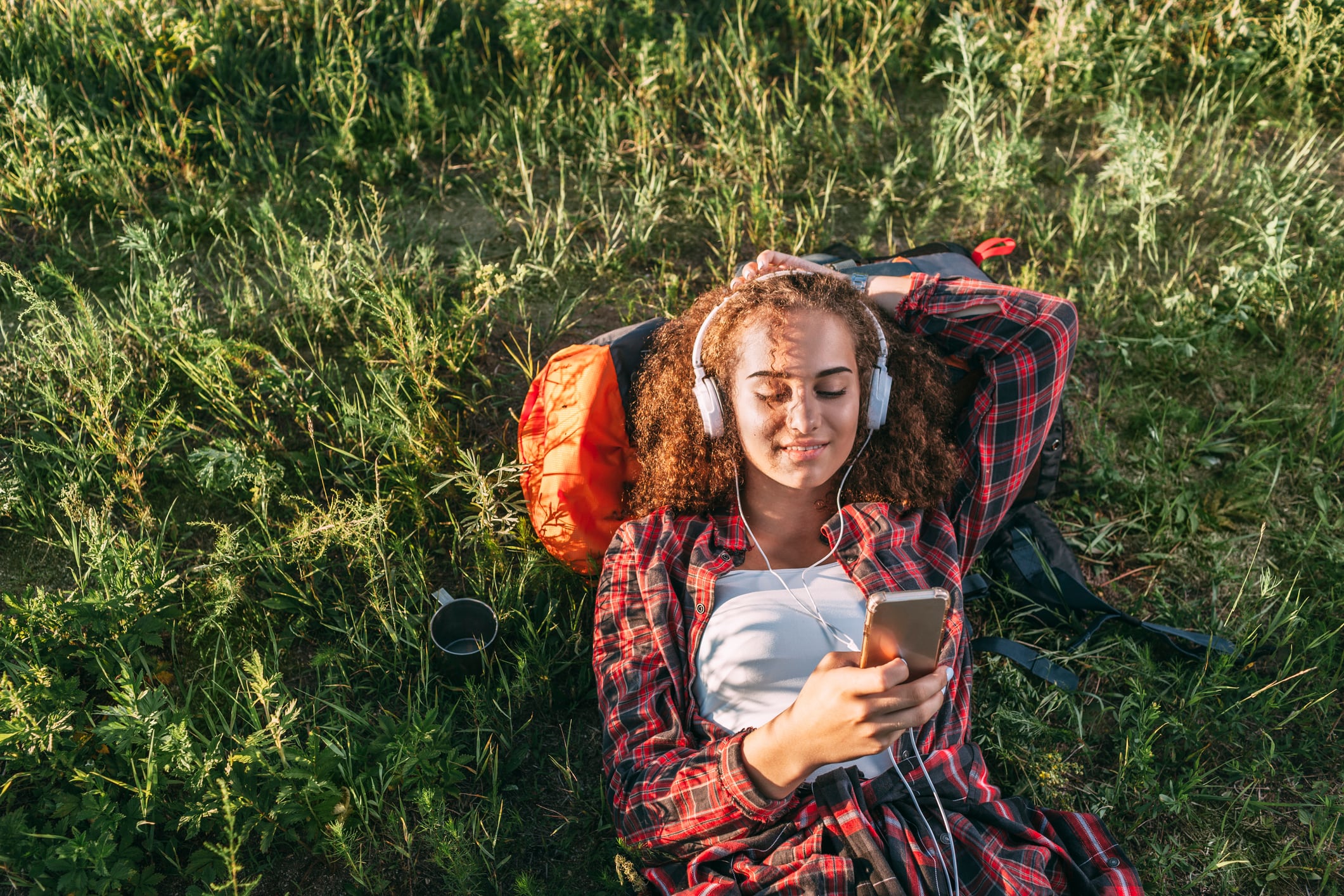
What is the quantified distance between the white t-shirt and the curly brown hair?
40 cm

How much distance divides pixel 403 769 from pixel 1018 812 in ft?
5.93

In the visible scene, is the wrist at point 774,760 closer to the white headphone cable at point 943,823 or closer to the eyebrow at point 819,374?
the white headphone cable at point 943,823

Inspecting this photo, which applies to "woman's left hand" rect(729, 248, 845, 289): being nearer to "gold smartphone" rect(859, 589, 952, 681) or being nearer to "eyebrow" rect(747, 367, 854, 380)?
"eyebrow" rect(747, 367, 854, 380)

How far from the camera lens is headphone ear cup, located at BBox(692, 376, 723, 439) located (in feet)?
9.35

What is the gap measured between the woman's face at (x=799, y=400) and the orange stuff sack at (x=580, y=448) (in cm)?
61

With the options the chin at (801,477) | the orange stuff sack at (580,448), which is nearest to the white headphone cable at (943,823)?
the chin at (801,477)

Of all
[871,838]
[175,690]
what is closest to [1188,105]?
[871,838]

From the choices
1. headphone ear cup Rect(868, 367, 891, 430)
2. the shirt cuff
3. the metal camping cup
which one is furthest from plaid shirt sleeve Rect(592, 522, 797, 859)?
headphone ear cup Rect(868, 367, 891, 430)

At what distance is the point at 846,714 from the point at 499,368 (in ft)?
7.65

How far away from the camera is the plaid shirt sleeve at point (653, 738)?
7.96 ft

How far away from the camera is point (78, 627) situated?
114 inches

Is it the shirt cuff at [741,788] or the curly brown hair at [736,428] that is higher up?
the curly brown hair at [736,428]

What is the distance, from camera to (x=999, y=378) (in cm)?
317

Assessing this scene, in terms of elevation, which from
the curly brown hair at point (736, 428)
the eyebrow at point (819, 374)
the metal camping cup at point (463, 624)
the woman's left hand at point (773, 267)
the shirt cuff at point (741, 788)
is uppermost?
the woman's left hand at point (773, 267)
